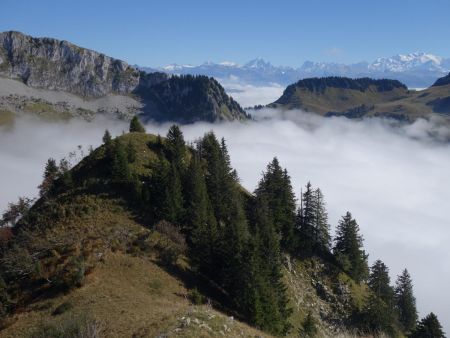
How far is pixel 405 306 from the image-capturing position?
99062 millimetres

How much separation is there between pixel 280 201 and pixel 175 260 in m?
37.2

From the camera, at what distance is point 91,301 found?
124 feet

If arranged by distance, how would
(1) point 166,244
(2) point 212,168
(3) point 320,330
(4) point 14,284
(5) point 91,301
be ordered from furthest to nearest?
(2) point 212,168 → (3) point 320,330 → (1) point 166,244 → (4) point 14,284 → (5) point 91,301

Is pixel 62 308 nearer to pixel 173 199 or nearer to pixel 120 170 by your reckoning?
pixel 173 199

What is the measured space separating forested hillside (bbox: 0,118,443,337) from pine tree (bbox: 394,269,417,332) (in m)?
0.25

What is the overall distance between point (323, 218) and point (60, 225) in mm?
57314

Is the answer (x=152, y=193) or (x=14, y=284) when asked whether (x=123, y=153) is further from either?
(x=14, y=284)

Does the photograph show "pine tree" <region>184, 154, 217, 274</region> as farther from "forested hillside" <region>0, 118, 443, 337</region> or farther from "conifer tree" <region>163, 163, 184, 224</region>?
"conifer tree" <region>163, 163, 184, 224</region>

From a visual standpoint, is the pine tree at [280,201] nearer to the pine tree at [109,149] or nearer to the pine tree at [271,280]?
the pine tree at [271,280]

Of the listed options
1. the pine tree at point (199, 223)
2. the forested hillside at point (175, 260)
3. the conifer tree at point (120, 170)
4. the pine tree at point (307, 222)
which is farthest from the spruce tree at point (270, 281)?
the conifer tree at point (120, 170)

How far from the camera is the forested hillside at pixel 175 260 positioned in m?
36.4

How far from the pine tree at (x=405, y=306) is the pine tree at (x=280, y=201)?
3656cm

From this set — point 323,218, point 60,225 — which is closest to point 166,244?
point 60,225

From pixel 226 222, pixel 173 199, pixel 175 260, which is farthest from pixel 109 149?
pixel 175 260
